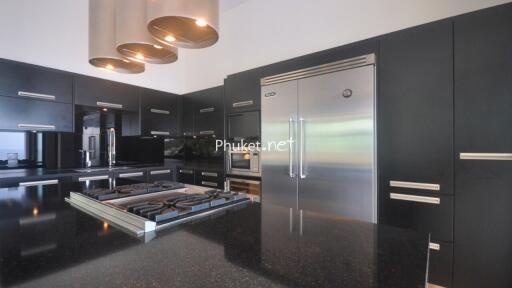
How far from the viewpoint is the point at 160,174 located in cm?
320

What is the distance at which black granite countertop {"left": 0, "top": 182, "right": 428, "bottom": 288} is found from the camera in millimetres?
509

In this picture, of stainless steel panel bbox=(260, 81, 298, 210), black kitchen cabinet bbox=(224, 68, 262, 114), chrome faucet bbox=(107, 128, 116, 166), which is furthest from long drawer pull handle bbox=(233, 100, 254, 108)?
chrome faucet bbox=(107, 128, 116, 166)

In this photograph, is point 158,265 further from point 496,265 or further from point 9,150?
point 9,150

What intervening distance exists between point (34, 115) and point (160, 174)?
1371mm

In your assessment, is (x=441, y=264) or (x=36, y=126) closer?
(x=441, y=264)

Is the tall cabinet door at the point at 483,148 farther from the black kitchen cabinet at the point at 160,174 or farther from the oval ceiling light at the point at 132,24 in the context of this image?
the black kitchen cabinet at the point at 160,174

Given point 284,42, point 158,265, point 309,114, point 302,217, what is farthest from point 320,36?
point 158,265

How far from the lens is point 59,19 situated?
2.80m

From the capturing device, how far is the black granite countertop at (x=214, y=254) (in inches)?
20.0

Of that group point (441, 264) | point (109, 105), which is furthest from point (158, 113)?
point (441, 264)

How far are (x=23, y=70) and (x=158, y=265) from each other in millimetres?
2765

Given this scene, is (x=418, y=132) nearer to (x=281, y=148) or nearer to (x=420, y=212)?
(x=420, y=212)

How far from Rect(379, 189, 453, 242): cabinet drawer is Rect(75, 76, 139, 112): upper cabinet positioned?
2.93 meters

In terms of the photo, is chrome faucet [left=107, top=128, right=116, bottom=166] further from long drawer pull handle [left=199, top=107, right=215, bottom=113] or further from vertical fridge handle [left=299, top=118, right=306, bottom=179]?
vertical fridge handle [left=299, top=118, right=306, bottom=179]
